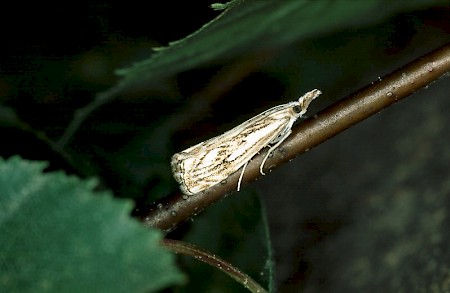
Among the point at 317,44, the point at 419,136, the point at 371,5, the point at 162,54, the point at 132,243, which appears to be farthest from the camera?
the point at 419,136

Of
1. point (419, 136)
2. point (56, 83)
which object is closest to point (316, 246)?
point (419, 136)

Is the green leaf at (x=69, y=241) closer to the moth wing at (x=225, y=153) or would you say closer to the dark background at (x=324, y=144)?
the moth wing at (x=225, y=153)

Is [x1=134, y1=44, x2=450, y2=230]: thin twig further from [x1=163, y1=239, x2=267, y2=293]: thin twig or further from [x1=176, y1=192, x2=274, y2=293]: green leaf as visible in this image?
[x1=176, y1=192, x2=274, y2=293]: green leaf

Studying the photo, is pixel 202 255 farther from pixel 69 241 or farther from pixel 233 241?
pixel 233 241

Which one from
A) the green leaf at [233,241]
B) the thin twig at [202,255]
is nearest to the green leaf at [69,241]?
the thin twig at [202,255]

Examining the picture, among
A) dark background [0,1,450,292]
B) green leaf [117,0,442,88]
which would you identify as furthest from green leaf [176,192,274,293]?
green leaf [117,0,442,88]

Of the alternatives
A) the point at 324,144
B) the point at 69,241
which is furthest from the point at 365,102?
the point at 324,144

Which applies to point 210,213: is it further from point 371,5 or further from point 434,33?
point 434,33
